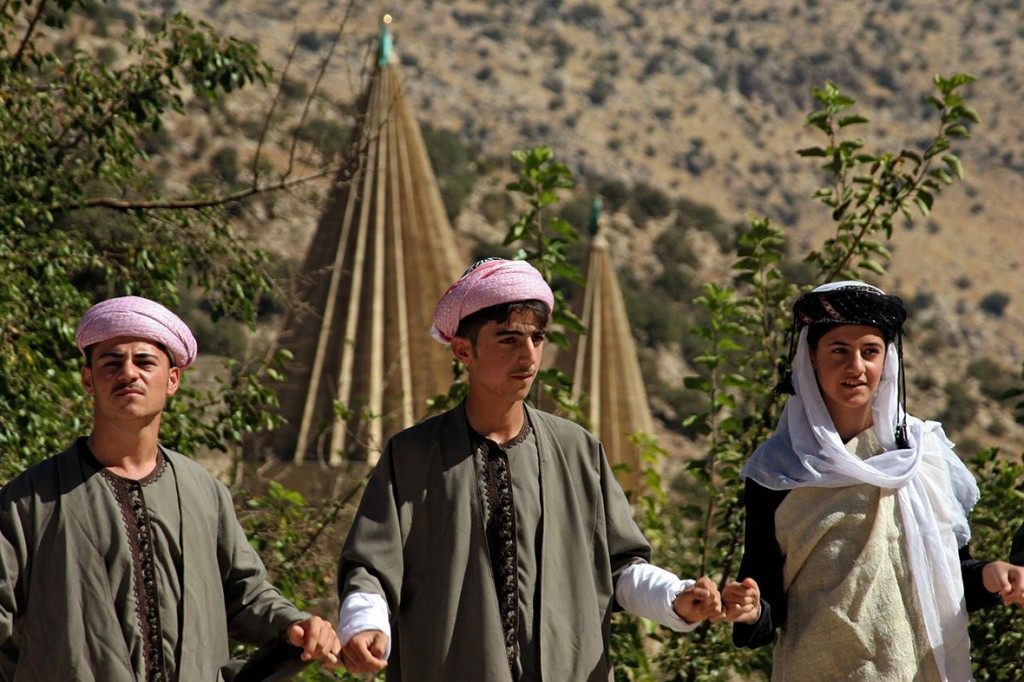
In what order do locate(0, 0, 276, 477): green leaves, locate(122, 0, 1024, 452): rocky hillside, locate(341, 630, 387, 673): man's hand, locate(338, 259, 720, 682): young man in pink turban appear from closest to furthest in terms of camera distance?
locate(341, 630, 387, 673): man's hand < locate(338, 259, 720, 682): young man in pink turban < locate(0, 0, 276, 477): green leaves < locate(122, 0, 1024, 452): rocky hillside

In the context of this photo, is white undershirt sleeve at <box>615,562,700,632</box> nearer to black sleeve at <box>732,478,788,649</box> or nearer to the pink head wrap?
black sleeve at <box>732,478,788,649</box>

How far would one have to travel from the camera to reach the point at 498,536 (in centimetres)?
335

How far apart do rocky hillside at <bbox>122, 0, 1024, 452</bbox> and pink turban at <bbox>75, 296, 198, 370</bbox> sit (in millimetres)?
52954

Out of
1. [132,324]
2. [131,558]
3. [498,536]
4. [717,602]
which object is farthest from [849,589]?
[132,324]

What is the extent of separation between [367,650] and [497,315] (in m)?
0.83

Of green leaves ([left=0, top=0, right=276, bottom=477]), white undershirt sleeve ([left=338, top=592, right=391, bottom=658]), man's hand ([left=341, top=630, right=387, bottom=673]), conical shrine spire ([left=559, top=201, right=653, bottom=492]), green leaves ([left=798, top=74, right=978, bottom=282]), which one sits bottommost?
man's hand ([left=341, top=630, right=387, bottom=673])

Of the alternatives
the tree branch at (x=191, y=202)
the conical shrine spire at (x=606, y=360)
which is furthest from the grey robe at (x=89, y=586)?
the conical shrine spire at (x=606, y=360)

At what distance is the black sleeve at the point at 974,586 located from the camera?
135 inches

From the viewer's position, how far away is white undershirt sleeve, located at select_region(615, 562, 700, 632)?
3.27 meters

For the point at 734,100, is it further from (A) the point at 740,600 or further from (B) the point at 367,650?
(B) the point at 367,650

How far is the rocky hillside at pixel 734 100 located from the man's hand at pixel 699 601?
5322cm

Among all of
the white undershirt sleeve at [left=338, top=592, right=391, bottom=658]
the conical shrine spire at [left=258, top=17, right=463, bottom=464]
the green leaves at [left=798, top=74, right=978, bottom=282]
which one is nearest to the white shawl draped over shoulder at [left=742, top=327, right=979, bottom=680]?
the white undershirt sleeve at [left=338, top=592, right=391, bottom=658]

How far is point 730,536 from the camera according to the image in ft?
18.4

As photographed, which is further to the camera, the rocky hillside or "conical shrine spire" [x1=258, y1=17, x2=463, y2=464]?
the rocky hillside
